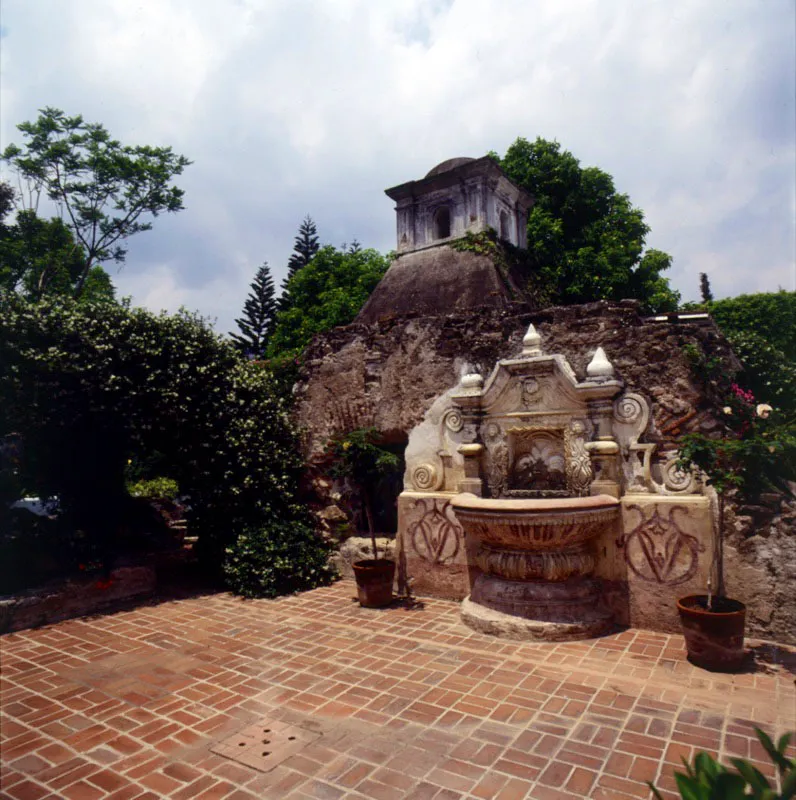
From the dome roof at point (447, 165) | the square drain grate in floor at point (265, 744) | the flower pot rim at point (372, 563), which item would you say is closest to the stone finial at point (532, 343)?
the flower pot rim at point (372, 563)

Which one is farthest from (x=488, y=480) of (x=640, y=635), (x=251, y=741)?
(x=251, y=741)

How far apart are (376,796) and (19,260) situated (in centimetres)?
1822

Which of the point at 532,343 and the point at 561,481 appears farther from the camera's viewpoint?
the point at 532,343

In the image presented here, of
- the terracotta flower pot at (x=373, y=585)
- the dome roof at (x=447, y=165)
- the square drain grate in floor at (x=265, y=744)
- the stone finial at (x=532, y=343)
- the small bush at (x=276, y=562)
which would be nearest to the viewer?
the square drain grate in floor at (x=265, y=744)

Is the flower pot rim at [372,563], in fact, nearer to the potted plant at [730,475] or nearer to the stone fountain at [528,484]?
the stone fountain at [528,484]

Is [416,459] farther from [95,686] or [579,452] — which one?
[95,686]

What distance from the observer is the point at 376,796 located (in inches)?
125

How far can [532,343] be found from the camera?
6.71 m

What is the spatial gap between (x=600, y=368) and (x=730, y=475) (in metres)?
1.73

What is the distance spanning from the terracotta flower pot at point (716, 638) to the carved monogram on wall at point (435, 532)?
2.82 meters

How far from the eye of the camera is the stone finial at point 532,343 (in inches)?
264

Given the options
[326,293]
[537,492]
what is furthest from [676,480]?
[326,293]

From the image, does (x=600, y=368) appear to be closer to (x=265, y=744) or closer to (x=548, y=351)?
(x=548, y=351)

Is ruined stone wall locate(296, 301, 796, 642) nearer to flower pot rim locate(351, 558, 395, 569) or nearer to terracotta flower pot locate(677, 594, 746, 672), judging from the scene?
terracotta flower pot locate(677, 594, 746, 672)
